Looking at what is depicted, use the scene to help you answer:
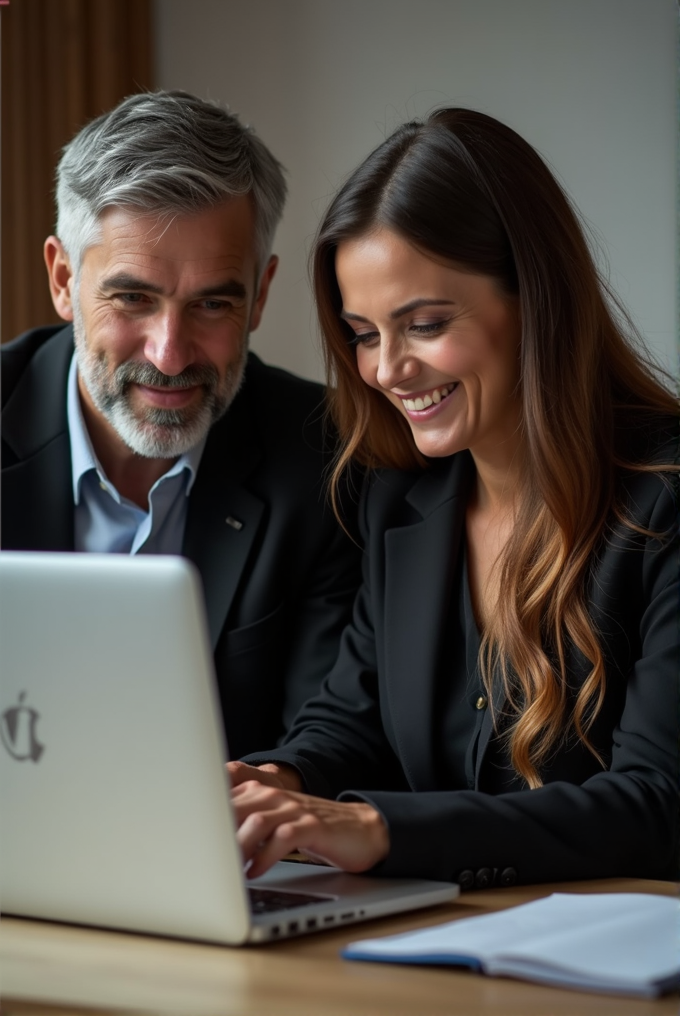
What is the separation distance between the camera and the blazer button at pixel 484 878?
4.05 ft

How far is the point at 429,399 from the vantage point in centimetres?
174

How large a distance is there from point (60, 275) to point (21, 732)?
1.45m

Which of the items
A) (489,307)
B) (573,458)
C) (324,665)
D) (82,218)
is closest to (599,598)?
(573,458)

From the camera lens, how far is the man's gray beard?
2.13 meters

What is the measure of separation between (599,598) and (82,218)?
116 cm

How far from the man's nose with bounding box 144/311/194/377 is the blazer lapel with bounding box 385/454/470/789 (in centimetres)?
48

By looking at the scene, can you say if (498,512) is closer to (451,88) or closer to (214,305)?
(214,305)

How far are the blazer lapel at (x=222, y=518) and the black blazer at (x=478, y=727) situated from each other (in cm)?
27

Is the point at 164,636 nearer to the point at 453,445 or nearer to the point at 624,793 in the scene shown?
the point at 624,793

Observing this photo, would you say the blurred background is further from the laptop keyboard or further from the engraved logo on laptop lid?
the engraved logo on laptop lid

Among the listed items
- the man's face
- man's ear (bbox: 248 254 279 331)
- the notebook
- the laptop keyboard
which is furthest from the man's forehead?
the notebook

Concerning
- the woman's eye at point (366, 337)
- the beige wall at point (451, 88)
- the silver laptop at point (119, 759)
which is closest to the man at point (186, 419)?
the woman's eye at point (366, 337)

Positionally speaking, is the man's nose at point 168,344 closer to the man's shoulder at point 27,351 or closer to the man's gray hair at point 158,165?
the man's gray hair at point 158,165

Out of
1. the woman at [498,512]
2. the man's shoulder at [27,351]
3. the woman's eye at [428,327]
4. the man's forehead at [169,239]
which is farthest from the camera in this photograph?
the man's shoulder at [27,351]
